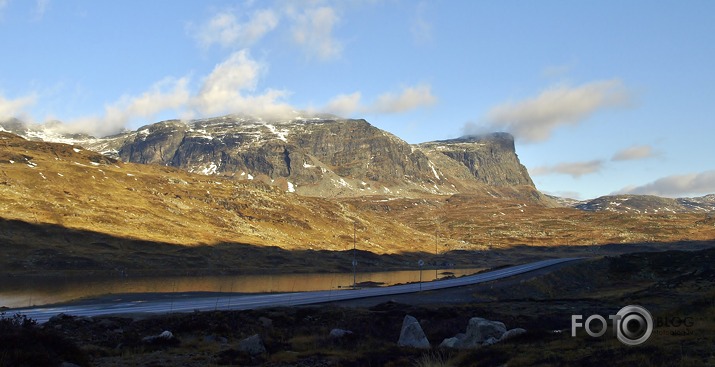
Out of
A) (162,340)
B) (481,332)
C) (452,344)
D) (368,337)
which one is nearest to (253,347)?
(162,340)

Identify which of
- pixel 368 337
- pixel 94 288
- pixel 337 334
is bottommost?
pixel 94 288

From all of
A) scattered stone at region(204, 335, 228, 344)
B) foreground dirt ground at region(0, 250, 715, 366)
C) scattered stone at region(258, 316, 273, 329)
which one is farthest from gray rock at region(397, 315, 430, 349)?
scattered stone at region(258, 316, 273, 329)

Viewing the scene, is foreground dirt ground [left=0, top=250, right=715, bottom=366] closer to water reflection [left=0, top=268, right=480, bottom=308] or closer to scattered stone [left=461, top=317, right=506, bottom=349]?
scattered stone [left=461, top=317, right=506, bottom=349]

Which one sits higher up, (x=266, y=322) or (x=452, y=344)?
(x=452, y=344)

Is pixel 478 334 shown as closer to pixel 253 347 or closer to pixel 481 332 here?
pixel 481 332

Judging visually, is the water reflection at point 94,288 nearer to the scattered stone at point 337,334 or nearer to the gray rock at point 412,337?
the scattered stone at point 337,334

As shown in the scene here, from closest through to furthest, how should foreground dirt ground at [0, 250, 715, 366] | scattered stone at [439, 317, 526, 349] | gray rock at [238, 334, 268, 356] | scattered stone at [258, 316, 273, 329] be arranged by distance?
foreground dirt ground at [0, 250, 715, 366] → gray rock at [238, 334, 268, 356] → scattered stone at [439, 317, 526, 349] → scattered stone at [258, 316, 273, 329]

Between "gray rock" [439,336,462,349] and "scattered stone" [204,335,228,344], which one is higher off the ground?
"gray rock" [439,336,462,349]

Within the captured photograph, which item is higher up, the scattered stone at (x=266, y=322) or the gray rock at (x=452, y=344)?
the gray rock at (x=452, y=344)

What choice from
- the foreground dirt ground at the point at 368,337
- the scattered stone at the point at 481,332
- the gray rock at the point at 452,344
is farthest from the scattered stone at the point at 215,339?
the scattered stone at the point at 481,332

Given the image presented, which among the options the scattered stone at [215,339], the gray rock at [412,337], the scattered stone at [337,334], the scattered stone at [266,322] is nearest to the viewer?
the gray rock at [412,337]

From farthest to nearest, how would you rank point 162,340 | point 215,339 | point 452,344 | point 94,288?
point 94,288, point 215,339, point 162,340, point 452,344

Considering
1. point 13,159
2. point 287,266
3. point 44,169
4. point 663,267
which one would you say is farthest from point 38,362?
point 13,159

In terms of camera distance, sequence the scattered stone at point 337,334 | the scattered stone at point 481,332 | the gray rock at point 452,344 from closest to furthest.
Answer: the gray rock at point 452,344, the scattered stone at point 481,332, the scattered stone at point 337,334
